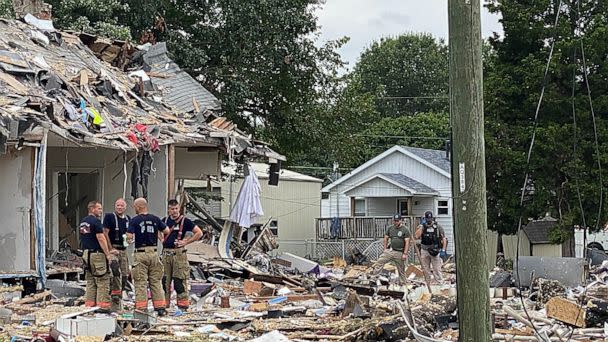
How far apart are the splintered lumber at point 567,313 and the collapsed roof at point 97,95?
8.29 metres

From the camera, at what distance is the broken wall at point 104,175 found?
18.9 meters

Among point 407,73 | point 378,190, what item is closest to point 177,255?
point 378,190

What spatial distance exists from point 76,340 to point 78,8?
56.6 ft

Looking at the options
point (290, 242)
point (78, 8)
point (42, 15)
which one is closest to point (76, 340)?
point (42, 15)

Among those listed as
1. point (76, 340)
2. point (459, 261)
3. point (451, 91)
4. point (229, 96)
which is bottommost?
point (76, 340)

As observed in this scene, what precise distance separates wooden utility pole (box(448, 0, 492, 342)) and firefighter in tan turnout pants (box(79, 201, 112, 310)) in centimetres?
732

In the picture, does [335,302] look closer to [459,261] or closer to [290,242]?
[459,261]

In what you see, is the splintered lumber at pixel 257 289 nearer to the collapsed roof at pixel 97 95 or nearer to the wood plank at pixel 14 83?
the collapsed roof at pixel 97 95

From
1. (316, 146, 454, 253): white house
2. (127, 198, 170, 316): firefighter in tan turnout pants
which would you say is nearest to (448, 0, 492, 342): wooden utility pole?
(127, 198, 170, 316): firefighter in tan turnout pants

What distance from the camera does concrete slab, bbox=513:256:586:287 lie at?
16.4m

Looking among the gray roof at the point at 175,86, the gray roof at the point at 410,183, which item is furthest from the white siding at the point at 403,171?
the gray roof at the point at 175,86

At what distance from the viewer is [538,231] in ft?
96.3

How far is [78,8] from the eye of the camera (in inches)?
1025

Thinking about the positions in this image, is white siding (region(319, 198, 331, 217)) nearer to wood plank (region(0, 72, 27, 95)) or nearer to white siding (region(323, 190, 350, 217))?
white siding (region(323, 190, 350, 217))
